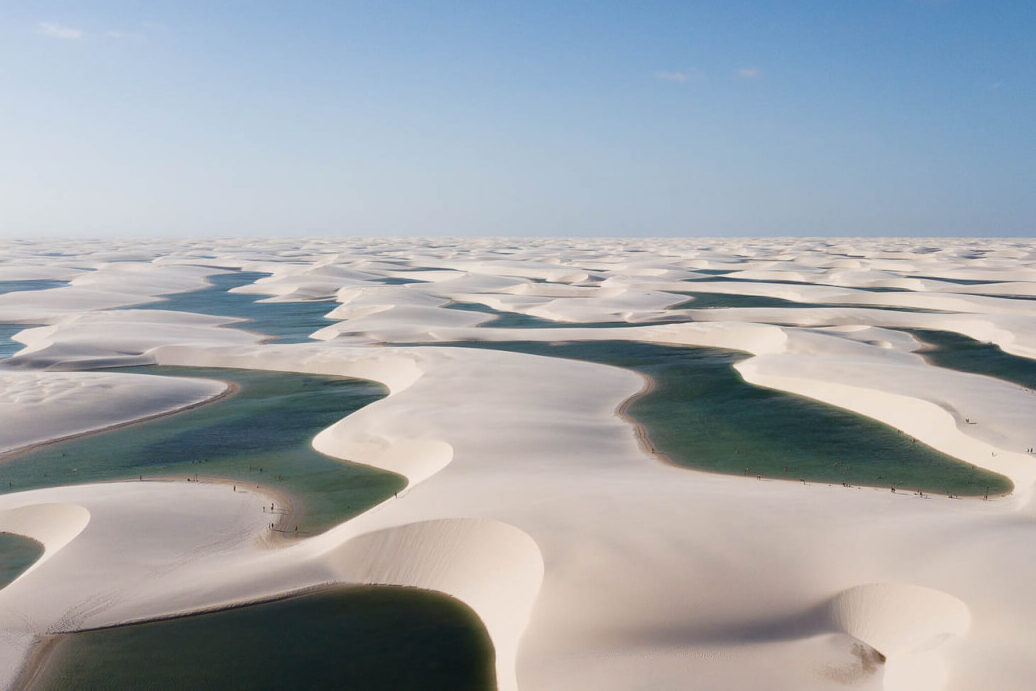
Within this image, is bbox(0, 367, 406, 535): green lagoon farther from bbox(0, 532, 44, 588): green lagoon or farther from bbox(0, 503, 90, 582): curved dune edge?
bbox(0, 532, 44, 588): green lagoon

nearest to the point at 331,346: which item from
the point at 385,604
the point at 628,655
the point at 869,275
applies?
the point at 385,604

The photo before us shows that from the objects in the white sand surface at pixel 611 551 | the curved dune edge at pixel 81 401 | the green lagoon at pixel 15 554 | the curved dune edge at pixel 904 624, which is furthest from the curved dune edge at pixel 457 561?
the curved dune edge at pixel 81 401

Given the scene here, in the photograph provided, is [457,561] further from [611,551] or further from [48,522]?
[48,522]

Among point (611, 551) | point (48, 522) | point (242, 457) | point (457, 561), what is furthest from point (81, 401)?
point (611, 551)

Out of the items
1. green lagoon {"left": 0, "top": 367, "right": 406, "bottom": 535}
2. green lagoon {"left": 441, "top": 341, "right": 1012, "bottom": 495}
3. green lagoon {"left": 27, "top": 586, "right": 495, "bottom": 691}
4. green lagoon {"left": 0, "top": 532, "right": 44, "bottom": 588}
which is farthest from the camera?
green lagoon {"left": 441, "top": 341, "right": 1012, "bottom": 495}

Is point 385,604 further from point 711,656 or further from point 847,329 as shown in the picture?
point 847,329

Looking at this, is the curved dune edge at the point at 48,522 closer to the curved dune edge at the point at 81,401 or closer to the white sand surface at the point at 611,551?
the white sand surface at the point at 611,551

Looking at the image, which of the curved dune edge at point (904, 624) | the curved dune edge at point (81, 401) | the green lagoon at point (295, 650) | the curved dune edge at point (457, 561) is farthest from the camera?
the curved dune edge at point (81, 401)

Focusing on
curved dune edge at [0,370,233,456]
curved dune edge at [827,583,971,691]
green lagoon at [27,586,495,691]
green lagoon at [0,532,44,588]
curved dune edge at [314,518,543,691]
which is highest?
curved dune edge at [827,583,971,691]

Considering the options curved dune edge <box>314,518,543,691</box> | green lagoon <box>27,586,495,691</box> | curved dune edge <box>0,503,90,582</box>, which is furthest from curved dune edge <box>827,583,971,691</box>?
curved dune edge <box>0,503,90,582</box>

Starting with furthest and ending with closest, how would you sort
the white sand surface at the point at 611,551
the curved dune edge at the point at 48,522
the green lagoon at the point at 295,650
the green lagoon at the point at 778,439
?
the green lagoon at the point at 778,439 → the curved dune edge at the point at 48,522 → the green lagoon at the point at 295,650 → the white sand surface at the point at 611,551

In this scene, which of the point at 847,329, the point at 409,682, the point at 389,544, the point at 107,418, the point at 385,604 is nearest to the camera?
the point at 409,682
